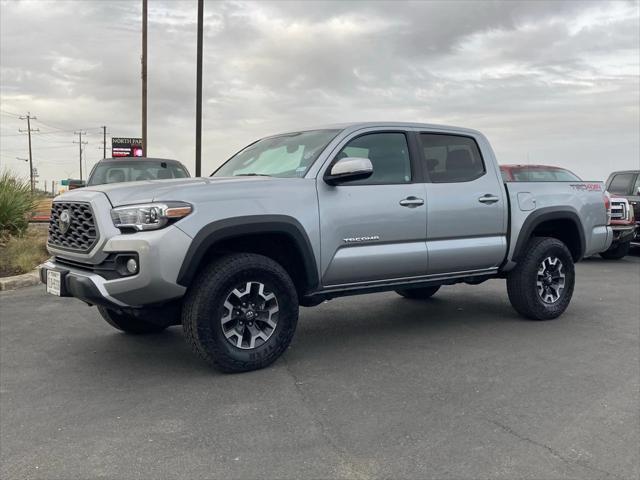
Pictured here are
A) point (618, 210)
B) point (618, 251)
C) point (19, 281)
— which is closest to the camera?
point (19, 281)

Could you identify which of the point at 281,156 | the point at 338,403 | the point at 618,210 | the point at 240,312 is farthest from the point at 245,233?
the point at 618,210

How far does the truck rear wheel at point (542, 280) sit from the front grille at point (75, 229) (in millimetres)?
4171

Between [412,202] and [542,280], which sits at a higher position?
[412,202]

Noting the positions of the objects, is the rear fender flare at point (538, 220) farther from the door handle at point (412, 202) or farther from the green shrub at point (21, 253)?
the green shrub at point (21, 253)

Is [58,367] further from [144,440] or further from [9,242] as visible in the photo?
[9,242]

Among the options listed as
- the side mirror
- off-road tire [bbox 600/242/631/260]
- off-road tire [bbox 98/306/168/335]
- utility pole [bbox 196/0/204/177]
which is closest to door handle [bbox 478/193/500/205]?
the side mirror

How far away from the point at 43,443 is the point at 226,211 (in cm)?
186

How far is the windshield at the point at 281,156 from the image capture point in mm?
4914

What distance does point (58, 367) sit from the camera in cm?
462

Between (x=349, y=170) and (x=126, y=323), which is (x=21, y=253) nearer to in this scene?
(x=126, y=323)

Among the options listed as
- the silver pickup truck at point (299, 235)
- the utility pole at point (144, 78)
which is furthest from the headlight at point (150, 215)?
the utility pole at point (144, 78)

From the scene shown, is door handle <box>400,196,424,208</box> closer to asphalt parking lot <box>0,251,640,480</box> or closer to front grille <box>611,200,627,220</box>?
asphalt parking lot <box>0,251,640,480</box>

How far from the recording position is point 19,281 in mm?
8070

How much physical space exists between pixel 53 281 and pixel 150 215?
3.41ft
